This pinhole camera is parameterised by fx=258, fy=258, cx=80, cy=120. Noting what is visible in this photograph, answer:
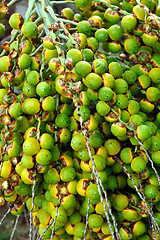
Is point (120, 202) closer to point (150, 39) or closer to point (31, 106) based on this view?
point (31, 106)

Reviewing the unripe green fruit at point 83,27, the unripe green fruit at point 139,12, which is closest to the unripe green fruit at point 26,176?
the unripe green fruit at point 83,27

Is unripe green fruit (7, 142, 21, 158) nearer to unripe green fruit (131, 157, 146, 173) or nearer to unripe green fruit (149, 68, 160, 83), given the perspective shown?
unripe green fruit (131, 157, 146, 173)

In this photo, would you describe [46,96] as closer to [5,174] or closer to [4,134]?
[4,134]

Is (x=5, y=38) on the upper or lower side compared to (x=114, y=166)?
upper

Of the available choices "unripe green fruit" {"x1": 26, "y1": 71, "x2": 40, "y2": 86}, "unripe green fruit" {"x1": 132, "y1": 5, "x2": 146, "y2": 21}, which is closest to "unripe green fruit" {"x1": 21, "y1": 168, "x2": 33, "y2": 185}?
"unripe green fruit" {"x1": 26, "y1": 71, "x2": 40, "y2": 86}

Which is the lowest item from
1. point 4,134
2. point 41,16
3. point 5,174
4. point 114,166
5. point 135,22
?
point 114,166

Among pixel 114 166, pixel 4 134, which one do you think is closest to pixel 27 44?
pixel 4 134

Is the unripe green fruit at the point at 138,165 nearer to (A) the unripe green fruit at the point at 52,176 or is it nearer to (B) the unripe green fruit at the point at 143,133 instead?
(B) the unripe green fruit at the point at 143,133

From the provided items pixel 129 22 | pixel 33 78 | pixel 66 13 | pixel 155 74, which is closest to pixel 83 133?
pixel 33 78

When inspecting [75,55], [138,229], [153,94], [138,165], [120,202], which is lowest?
[138,229]
